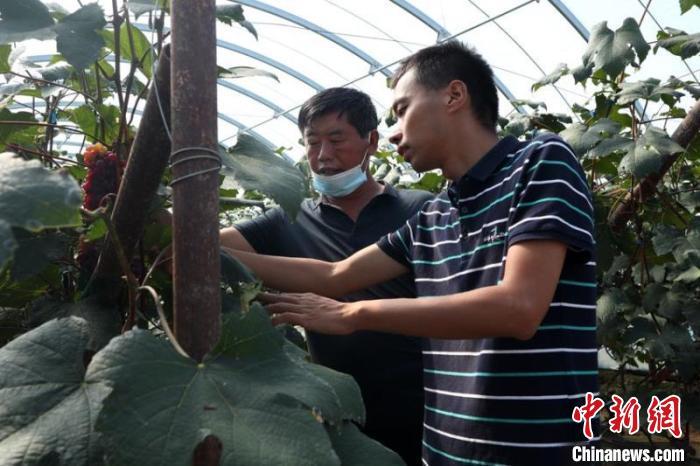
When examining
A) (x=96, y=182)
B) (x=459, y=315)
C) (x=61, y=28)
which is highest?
(x=61, y=28)

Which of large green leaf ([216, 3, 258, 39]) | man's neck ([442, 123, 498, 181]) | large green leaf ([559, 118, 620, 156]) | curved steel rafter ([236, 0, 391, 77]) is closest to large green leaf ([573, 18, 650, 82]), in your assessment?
large green leaf ([559, 118, 620, 156])

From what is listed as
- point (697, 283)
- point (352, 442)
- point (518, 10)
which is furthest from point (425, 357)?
point (518, 10)

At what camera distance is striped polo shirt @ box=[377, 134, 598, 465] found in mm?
1322

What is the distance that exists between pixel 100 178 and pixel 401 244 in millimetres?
980

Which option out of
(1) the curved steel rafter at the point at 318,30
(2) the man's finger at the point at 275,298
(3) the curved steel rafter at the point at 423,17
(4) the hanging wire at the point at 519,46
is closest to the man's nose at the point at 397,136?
(2) the man's finger at the point at 275,298

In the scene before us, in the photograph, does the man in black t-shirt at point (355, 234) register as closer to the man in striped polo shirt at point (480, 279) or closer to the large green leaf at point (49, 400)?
the man in striped polo shirt at point (480, 279)

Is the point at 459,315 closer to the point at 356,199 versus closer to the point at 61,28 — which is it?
the point at 61,28

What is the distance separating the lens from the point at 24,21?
2.99 feet

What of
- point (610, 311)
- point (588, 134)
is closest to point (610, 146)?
point (588, 134)

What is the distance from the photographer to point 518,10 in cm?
799

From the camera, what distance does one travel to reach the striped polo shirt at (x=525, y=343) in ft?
4.34

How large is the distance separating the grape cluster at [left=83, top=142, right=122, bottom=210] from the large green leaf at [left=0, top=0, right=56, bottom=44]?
18cm

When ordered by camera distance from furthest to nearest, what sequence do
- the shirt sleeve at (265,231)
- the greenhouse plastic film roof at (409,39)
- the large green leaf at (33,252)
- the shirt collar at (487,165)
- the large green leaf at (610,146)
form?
1. the greenhouse plastic film roof at (409,39)
2. the large green leaf at (610,146)
3. the shirt sleeve at (265,231)
4. the shirt collar at (487,165)
5. the large green leaf at (33,252)

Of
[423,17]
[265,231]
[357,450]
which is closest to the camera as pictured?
[357,450]
